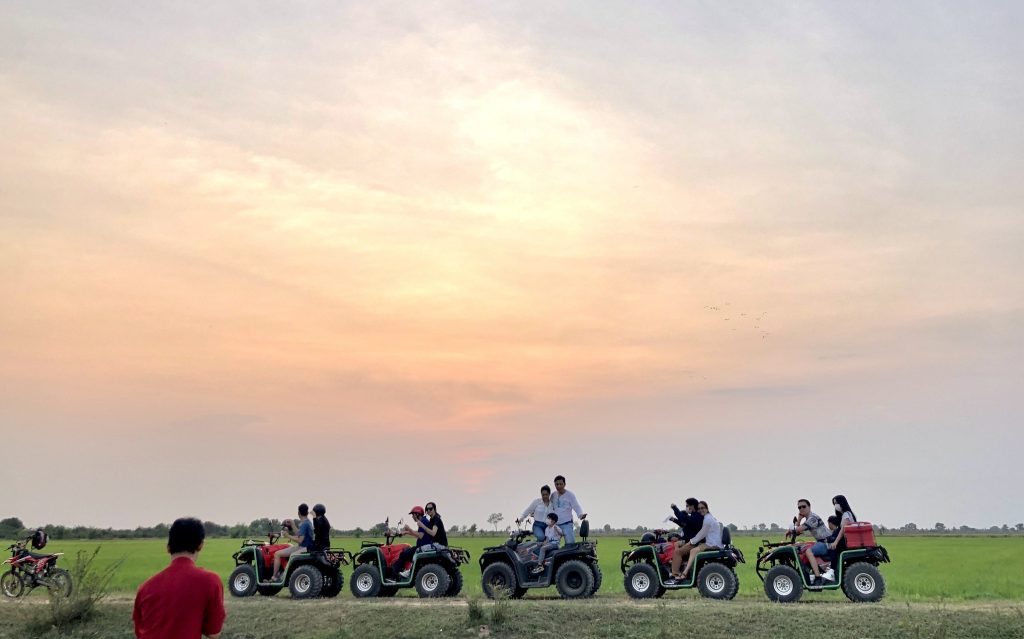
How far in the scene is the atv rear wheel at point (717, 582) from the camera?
18953 mm

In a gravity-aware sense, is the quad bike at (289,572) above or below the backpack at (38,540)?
below

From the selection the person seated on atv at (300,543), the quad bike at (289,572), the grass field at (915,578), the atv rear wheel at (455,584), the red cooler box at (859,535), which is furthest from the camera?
the grass field at (915,578)

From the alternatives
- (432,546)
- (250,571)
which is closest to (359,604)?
(432,546)

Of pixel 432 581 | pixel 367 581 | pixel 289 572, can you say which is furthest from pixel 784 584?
pixel 289 572

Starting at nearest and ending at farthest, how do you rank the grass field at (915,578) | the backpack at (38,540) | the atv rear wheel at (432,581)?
1. the atv rear wheel at (432,581)
2. the grass field at (915,578)
3. the backpack at (38,540)

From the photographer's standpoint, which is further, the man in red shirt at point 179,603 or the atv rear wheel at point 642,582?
the atv rear wheel at point 642,582

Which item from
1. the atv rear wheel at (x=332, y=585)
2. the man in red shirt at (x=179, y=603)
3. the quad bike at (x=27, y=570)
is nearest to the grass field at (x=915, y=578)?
the atv rear wheel at (x=332, y=585)

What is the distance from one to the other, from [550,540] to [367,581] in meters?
3.96

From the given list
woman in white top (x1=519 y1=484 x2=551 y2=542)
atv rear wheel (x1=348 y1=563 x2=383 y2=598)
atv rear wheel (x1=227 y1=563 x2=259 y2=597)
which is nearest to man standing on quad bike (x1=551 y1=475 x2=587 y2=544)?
woman in white top (x1=519 y1=484 x2=551 y2=542)

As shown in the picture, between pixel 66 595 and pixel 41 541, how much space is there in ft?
19.8

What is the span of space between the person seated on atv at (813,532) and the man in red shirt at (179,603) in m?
14.6

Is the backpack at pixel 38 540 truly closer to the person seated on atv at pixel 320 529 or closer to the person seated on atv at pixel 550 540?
the person seated on atv at pixel 320 529

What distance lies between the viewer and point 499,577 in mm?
19875

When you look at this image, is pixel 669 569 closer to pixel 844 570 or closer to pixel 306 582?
pixel 844 570
